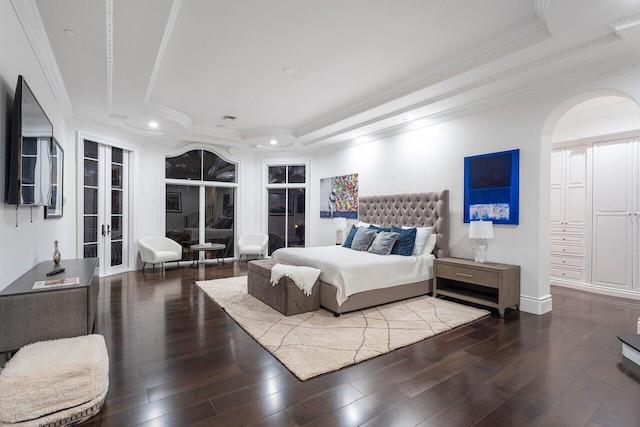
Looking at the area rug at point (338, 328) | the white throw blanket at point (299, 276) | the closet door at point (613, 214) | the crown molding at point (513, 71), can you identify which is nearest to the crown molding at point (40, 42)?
the white throw blanket at point (299, 276)

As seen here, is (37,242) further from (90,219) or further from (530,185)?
(530,185)

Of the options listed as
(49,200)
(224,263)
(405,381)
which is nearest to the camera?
(405,381)

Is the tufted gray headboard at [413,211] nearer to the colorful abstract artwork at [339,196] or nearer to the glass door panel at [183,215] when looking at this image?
the colorful abstract artwork at [339,196]

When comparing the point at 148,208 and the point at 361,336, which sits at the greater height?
the point at 148,208

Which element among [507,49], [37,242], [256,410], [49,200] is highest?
[507,49]

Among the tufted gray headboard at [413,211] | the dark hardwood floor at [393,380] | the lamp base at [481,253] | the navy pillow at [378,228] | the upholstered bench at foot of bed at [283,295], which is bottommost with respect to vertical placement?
the dark hardwood floor at [393,380]

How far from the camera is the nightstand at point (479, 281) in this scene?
367 centimetres

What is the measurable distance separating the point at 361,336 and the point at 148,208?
5496mm

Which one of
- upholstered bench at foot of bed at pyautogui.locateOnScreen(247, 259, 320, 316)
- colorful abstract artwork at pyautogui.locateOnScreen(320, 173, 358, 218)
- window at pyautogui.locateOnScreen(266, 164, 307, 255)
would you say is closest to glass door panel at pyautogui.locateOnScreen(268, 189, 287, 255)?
window at pyautogui.locateOnScreen(266, 164, 307, 255)

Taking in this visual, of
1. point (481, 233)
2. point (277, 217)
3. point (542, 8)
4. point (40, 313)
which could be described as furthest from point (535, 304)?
point (277, 217)

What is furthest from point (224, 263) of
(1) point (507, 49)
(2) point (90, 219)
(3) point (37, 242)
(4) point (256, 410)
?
(1) point (507, 49)

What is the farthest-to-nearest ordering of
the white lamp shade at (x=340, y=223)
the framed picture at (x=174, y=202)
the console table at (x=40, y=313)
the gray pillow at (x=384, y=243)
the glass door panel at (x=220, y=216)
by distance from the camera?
the glass door panel at (x=220, y=216) < the framed picture at (x=174, y=202) < the white lamp shade at (x=340, y=223) < the gray pillow at (x=384, y=243) < the console table at (x=40, y=313)

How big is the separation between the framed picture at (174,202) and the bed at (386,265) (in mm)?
3380

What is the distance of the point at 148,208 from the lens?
6664mm
